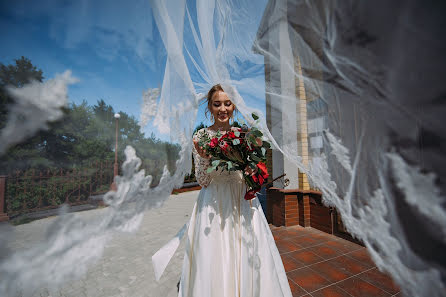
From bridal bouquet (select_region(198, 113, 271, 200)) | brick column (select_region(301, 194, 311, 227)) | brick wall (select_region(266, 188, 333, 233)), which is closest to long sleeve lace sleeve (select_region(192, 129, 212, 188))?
bridal bouquet (select_region(198, 113, 271, 200))

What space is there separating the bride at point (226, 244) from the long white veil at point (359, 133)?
2.53 feet

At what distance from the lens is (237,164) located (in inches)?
62.3

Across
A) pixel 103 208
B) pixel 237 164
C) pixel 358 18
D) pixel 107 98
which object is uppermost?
pixel 358 18

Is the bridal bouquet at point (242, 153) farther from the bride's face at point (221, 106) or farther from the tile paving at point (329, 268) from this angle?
the tile paving at point (329, 268)

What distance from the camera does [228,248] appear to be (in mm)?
1627

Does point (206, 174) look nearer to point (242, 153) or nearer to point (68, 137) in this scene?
point (242, 153)

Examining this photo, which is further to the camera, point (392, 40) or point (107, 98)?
point (107, 98)

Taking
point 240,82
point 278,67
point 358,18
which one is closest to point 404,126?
point 358,18

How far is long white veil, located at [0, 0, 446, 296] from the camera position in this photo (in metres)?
0.41

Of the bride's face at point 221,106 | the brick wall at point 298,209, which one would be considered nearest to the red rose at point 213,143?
the bride's face at point 221,106

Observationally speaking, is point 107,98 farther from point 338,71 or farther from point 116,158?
point 338,71

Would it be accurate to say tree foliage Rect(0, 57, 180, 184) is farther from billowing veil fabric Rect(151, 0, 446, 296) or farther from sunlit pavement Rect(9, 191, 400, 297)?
sunlit pavement Rect(9, 191, 400, 297)

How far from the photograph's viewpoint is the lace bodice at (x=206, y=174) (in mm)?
1764

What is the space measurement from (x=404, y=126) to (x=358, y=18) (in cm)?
31
